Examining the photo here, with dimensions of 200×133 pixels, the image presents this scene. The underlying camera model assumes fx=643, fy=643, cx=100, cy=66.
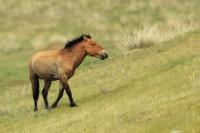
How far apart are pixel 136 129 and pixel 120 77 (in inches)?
340

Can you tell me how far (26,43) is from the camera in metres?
38.9

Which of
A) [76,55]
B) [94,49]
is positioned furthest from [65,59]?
[94,49]

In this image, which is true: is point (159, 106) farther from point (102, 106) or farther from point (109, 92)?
point (109, 92)

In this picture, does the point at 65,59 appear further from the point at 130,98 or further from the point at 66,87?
the point at 130,98

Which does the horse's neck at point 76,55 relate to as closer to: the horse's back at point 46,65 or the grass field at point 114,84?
the horse's back at point 46,65

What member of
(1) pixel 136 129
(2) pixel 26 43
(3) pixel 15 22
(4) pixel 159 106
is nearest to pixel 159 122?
(1) pixel 136 129

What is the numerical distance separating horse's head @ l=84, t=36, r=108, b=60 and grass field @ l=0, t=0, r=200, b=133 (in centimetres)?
109

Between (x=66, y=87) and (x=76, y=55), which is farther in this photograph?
(x=76, y=55)

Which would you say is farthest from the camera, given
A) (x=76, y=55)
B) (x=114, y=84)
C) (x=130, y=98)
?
(x=114, y=84)

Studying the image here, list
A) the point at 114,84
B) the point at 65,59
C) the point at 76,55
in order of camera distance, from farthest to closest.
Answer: the point at 114,84 < the point at 76,55 < the point at 65,59

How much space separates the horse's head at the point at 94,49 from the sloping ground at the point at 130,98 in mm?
1075

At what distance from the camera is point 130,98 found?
1598 centimetres

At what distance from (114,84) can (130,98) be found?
3284 millimetres

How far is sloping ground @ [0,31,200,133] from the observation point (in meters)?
12.1
